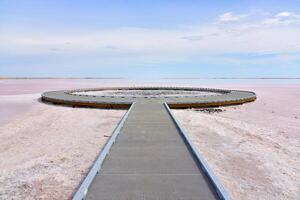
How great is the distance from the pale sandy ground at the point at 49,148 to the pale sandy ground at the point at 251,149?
1898 millimetres

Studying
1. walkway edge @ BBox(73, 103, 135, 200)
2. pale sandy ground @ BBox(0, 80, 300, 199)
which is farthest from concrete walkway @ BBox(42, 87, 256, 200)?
pale sandy ground @ BBox(0, 80, 300, 199)

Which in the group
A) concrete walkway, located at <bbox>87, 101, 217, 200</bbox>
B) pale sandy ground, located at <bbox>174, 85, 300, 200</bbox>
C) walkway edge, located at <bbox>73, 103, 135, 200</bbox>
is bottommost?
pale sandy ground, located at <bbox>174, 85, 300, 200</bbox>

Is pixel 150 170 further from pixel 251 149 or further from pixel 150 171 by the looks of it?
pixel 251 149

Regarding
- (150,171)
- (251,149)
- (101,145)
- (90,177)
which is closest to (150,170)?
(150,171)

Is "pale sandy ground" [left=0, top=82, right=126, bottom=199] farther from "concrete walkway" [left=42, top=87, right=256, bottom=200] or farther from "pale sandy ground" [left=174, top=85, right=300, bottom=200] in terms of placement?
"pale sandy ground" [left=174, top=85, right=300, bottom=200]

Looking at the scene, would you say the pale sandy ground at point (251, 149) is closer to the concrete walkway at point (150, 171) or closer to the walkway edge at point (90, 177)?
the concrete walkway at point (150, 171)

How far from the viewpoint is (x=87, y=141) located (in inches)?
217

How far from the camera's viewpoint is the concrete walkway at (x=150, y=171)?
2.74 m

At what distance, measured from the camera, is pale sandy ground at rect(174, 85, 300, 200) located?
3.51 metres

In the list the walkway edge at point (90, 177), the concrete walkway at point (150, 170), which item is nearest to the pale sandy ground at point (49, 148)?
the walkway edge at point (90, 177)

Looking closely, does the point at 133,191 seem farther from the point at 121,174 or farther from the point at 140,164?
the point at 140,164

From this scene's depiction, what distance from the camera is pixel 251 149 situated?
509 cm

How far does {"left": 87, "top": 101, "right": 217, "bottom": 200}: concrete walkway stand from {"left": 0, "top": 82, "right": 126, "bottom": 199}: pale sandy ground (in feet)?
1.73

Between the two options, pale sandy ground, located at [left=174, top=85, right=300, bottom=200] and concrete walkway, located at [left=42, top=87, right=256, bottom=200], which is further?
pale sandy ground, located at [left=174, top=85, right=300, bottom=200]
